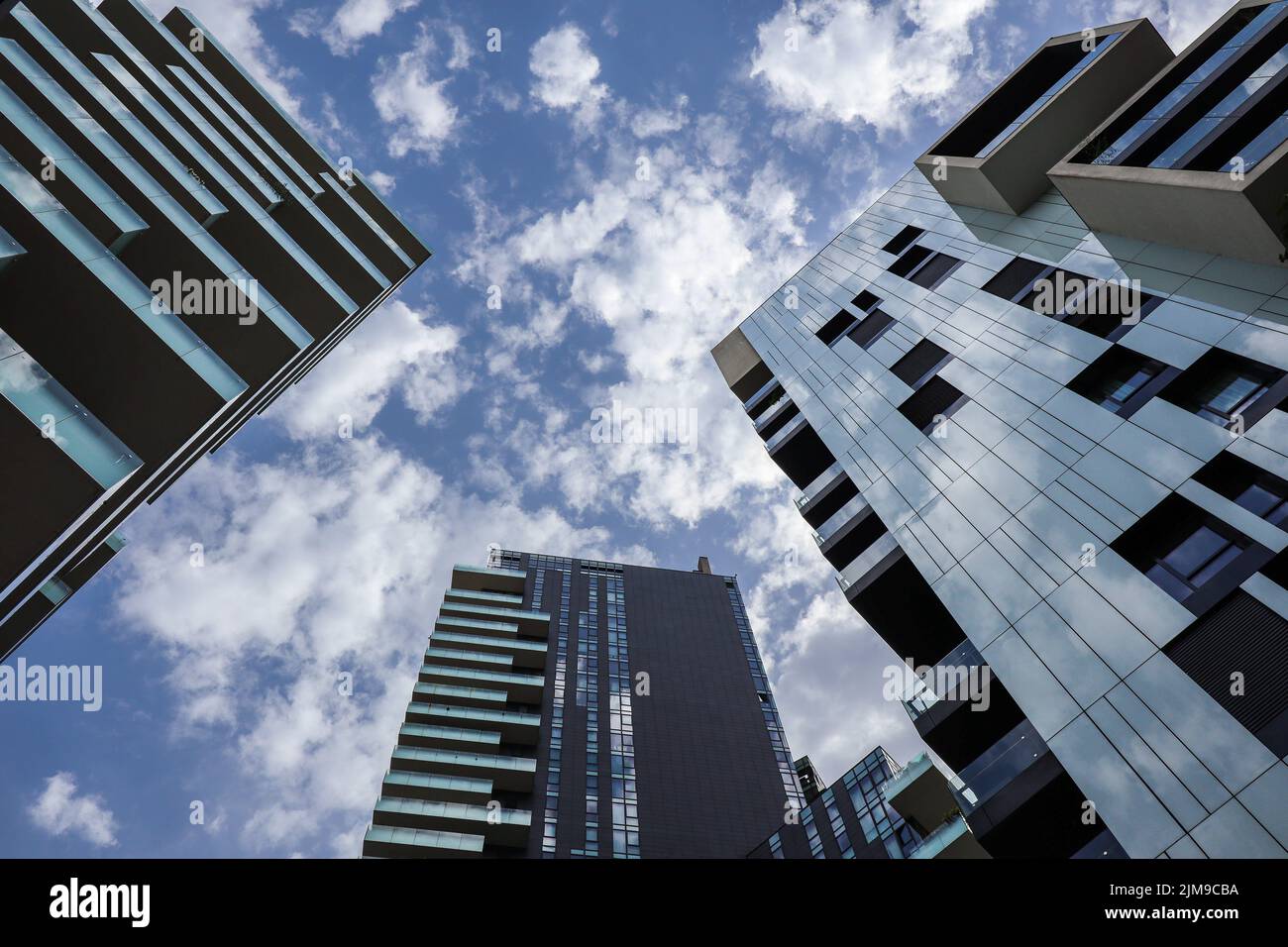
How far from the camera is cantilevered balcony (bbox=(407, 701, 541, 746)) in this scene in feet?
164

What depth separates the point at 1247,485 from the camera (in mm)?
15773

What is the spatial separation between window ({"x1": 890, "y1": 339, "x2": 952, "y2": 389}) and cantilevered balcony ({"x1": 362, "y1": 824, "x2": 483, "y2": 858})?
32.5 metres

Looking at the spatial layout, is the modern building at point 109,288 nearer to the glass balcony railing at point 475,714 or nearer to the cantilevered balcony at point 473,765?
the cantilevered balcony at point 473,765

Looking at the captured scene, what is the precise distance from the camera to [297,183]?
3228 centimetres

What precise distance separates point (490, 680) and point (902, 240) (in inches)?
1565

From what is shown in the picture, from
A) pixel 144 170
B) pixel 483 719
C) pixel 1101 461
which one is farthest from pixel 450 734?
pixel 1101 461

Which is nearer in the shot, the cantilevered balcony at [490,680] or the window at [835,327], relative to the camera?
the window at [835,327]

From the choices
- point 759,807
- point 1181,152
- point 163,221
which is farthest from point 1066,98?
point 759,807

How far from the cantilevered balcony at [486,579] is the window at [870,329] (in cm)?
4464

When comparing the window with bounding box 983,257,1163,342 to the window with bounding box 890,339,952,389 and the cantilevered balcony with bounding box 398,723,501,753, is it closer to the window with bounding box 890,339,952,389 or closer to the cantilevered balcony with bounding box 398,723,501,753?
the window with bounding box 890,339,952,389

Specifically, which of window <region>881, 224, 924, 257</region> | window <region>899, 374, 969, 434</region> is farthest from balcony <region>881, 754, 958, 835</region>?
window <region>881, 224, 924, 257</region>

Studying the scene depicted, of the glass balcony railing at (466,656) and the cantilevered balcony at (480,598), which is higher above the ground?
the cantilevered balcony at (480,598)

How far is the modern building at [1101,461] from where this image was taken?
549 inches

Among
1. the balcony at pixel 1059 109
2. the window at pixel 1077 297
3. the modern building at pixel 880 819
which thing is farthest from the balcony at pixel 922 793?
the balcony at pixel 1059 109
